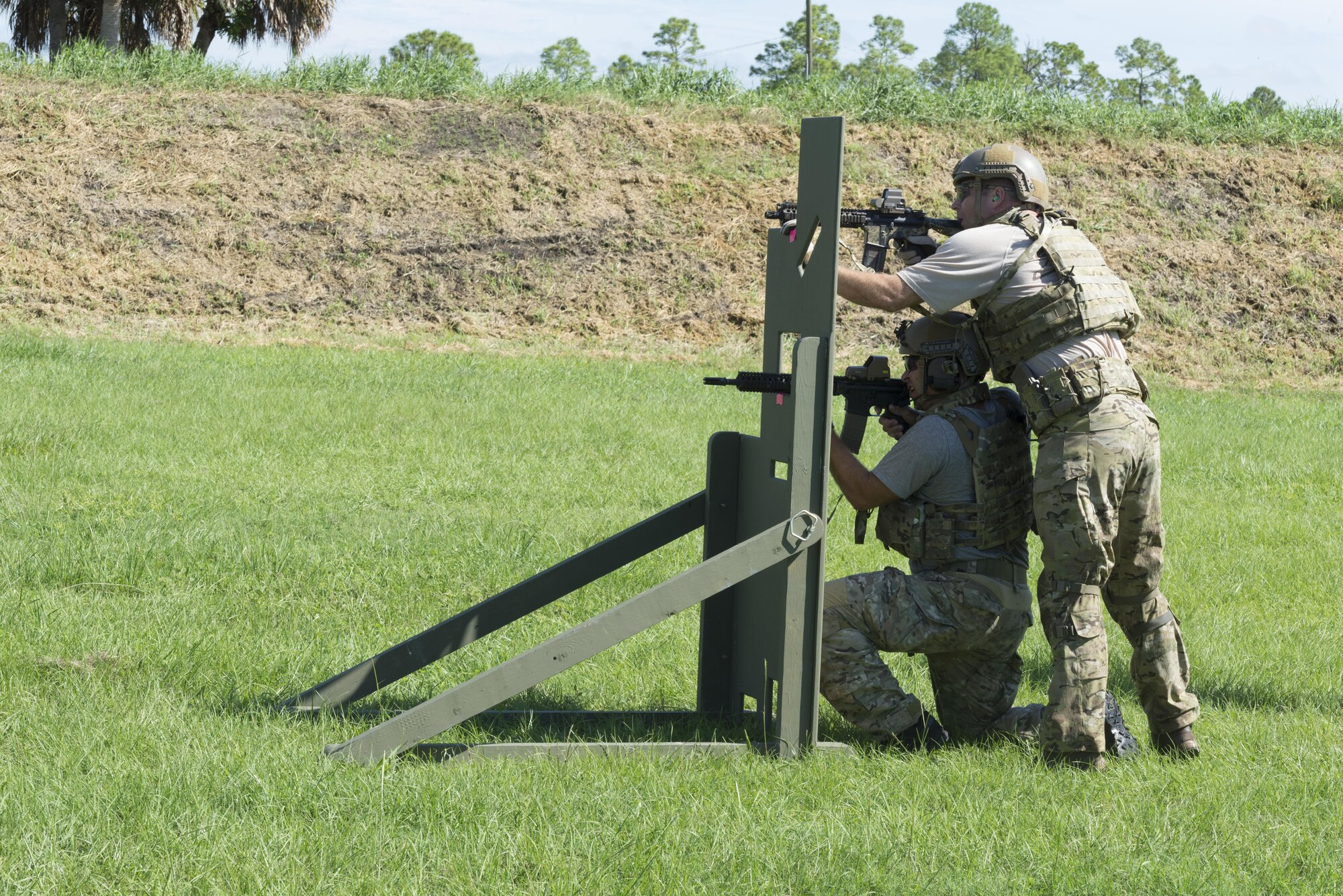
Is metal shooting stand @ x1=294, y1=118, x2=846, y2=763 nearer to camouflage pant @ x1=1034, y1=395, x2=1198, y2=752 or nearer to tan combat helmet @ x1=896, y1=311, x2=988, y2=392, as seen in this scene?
tan combat helmet @ x1=896, y1=311, x2=988, y2=392

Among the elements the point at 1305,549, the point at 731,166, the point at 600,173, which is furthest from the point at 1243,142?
the point at 1305,549

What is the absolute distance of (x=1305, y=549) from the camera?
26.0 ft

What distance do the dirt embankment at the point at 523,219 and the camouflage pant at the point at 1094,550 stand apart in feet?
45.9

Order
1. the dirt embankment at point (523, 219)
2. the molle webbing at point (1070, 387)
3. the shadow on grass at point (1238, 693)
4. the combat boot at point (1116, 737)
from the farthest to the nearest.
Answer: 1. the dirt embankment at point (523, 219)
2. the shadow on grass at point (1238, 693)
3. the combat boot at point (1116, 737)
4. the molle webbing at point (1070, 387)

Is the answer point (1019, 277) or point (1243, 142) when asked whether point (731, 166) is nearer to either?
point (1243, 142)

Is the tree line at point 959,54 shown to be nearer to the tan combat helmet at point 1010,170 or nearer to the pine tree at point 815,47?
the pine tree at point 815,47

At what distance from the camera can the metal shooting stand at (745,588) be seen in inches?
150

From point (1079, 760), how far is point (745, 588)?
4.21 feet

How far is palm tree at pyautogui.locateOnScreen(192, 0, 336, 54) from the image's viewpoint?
26.2 meters

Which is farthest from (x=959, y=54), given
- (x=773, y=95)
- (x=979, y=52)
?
(x=773, y=95)

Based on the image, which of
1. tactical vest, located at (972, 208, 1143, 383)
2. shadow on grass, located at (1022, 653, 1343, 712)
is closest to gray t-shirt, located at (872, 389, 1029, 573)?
tactical vest, located at (972, 208, 1143, 383)

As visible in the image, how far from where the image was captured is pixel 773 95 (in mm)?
24906

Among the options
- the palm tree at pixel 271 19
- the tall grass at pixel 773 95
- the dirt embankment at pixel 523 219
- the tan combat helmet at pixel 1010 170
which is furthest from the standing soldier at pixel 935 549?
the palm tree at pixel 271 19

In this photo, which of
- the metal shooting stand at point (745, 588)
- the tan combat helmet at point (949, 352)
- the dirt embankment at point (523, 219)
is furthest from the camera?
the dirt embankment at point (523, 219)
